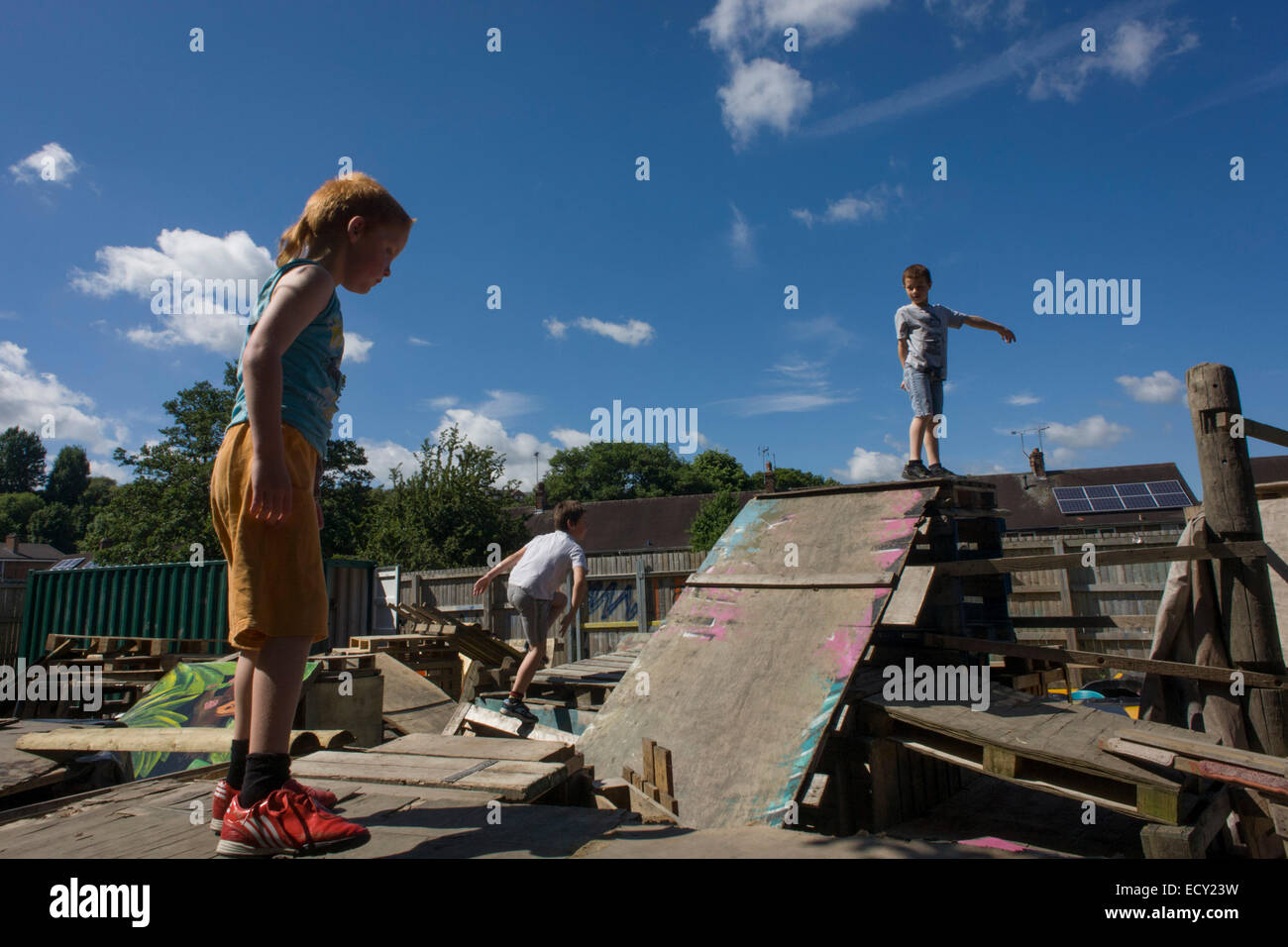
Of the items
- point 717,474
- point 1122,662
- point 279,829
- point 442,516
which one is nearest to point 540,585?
point 279,829

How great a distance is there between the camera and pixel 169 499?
91.7 ft

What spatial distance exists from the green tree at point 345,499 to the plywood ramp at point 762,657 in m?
27.8

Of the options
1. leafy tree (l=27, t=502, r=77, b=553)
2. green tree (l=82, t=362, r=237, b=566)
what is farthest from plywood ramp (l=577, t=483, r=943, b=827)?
leafy tree (l=27, t=502, r=77, b=553)

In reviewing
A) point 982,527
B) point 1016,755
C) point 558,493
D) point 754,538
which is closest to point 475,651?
point 754,538

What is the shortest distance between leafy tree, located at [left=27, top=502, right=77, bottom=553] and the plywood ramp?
91711 millimetres

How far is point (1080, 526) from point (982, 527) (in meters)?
30.3

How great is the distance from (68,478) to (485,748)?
4063 inches

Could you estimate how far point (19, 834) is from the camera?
2.22m

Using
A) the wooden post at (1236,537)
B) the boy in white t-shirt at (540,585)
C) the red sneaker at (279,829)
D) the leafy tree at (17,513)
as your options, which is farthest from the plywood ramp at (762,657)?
the leafy tree at (17,513)

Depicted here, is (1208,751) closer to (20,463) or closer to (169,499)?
(169,499)

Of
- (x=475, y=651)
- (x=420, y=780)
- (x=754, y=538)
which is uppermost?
(x=754, y=538)
